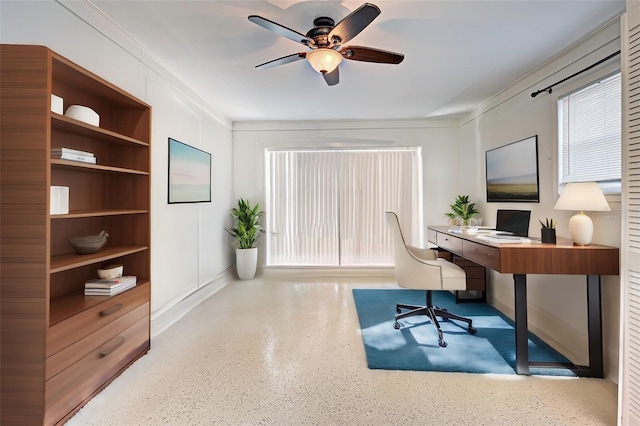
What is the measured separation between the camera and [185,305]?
3172mm

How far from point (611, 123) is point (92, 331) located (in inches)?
150

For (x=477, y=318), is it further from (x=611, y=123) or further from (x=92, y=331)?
(x=92, y=331)

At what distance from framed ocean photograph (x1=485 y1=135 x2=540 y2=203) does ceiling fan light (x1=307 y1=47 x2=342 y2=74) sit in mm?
2170

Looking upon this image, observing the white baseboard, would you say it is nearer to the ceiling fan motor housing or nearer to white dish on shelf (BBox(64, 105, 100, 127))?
white dish on shelf (BBox(64, 105, 100, 127))

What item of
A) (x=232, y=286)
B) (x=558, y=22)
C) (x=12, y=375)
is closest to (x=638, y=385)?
(x=558, y=22)

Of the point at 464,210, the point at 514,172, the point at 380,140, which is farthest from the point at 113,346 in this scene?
the point at 380,140

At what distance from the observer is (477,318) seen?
9.80 ft

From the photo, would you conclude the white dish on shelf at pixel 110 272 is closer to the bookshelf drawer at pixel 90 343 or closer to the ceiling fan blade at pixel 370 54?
the bookshelf drawer at pixel 90 343

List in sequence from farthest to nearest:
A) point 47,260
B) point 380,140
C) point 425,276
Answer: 1. point 380,140
2. point 425,276
3. point 47,260

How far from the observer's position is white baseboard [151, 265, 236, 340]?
2648mm

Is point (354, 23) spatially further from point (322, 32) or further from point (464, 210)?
point (464, 210)

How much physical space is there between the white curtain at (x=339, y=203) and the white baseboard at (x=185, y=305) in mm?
891

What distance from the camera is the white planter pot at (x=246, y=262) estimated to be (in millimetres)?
4379

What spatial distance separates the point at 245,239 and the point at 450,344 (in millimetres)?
3152
